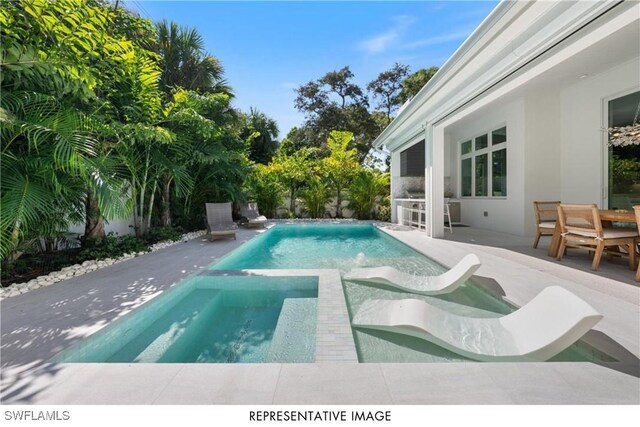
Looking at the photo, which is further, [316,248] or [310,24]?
[316,248]

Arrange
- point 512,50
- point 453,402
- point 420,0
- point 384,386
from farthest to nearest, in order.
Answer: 1. point 420,0
2. point 512,50
3. point 384,386
4. point 453,402

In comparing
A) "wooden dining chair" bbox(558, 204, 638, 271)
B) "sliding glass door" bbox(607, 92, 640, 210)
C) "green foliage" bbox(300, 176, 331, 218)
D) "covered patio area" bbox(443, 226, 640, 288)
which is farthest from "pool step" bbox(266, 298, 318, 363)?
"green foliage" bbox(300, 176, 331, 218)

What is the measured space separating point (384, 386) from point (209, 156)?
8.12m

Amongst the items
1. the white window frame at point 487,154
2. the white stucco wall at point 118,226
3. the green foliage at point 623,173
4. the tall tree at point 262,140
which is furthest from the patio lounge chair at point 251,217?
the green foliage at point 623,173

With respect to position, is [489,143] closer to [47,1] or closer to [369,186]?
[369,186]

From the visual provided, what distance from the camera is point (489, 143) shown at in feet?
33.7


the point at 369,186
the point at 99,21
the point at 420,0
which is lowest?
the point at 369,186

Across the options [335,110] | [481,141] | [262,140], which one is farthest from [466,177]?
[262,140]

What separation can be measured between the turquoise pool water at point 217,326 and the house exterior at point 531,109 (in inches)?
201

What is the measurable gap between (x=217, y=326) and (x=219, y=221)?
668cm

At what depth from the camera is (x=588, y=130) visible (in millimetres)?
7668

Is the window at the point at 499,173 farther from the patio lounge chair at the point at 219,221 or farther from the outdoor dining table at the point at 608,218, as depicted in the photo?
the patio lounge chair at the point at 219,221

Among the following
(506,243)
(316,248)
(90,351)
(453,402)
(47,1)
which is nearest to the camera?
(453,402)

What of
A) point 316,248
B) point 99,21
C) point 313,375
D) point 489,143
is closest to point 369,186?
point 489,143
